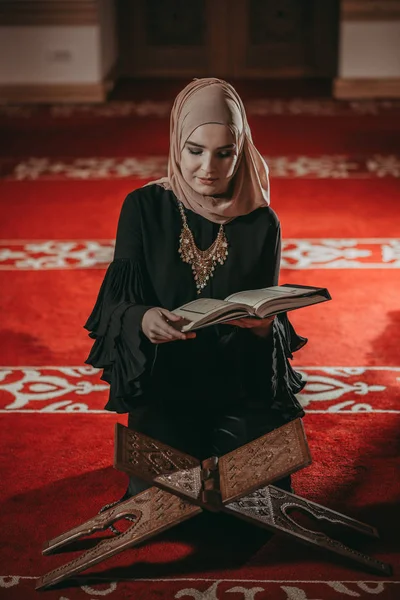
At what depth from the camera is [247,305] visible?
212cm

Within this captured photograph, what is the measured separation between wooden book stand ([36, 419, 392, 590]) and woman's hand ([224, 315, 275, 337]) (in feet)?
0.85

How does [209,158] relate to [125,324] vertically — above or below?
above

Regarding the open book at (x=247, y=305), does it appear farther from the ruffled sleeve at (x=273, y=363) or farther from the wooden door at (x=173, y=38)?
the wooden door at (x=173, y=38)

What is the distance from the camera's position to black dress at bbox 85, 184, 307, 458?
7.73 ft

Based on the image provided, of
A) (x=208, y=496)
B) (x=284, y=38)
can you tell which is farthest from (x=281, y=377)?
(x=284, y=38)

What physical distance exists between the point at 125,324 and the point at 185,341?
0.71ft

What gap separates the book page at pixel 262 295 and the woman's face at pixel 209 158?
27 centimetres

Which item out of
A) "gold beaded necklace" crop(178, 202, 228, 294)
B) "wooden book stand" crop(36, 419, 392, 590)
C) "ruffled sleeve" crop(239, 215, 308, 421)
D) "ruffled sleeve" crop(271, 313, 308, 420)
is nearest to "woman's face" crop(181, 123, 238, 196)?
"gold beaded necklace" crop(178, 202, 228, 294)

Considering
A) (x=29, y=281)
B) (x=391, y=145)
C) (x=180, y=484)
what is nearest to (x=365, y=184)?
Answer: (x=391, y=145)

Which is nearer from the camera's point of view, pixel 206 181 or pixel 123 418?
pixel 206 181

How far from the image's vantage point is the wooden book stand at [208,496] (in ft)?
6.93

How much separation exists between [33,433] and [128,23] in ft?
30.0

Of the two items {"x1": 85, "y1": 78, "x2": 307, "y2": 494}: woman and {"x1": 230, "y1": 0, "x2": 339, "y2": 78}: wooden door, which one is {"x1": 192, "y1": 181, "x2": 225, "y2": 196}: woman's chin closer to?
{"x1": 85, "y1": 78, "x2": 307, "y2": 494}: woman

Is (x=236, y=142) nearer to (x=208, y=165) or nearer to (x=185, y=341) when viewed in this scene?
(x=208, y=165)
